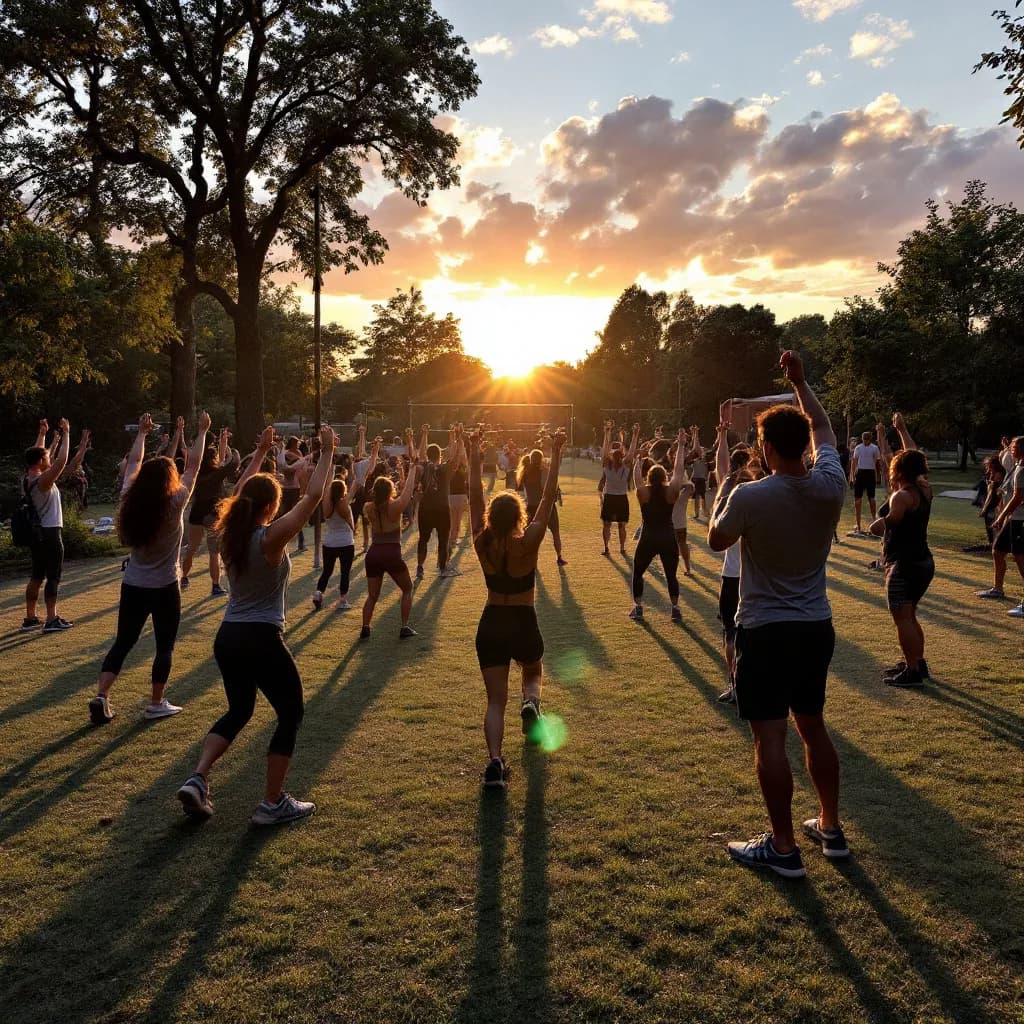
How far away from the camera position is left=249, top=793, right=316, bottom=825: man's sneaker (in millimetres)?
4305

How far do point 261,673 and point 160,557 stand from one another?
82.5 inches

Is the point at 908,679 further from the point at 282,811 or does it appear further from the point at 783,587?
the point at 282,811

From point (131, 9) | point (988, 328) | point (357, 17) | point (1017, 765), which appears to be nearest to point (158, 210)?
point (131, 9)

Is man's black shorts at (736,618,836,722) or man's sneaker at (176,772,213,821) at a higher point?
man's black shorts at (736,618,836,722)

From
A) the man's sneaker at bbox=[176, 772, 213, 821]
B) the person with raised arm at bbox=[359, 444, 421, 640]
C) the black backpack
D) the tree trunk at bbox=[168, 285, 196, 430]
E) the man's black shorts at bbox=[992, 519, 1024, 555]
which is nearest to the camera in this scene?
the man's sneaker at bbox=[176, 772, 213, 821]

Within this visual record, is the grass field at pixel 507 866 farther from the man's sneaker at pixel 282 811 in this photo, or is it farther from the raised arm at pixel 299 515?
the raised arm at pixel 299 515

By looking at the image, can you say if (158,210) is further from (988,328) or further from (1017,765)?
(988,328)

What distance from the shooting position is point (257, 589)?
4.14 m

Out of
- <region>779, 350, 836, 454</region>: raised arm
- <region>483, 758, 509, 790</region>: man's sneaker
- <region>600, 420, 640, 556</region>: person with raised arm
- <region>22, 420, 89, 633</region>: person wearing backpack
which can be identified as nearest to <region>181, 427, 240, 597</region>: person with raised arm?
<region>22, 420, 89, 633</region>: person wearing backpack

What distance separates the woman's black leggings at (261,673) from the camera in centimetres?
414

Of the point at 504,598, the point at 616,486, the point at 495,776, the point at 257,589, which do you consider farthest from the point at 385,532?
the point at 616,486

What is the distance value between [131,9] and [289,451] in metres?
18.4

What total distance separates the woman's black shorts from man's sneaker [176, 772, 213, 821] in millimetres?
1786

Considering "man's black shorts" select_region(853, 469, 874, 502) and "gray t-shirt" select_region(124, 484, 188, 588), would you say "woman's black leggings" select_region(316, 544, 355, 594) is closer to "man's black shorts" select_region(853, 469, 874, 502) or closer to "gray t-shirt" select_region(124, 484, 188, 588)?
"gray t-shirt" select_region(124, 484, 188, 588)
